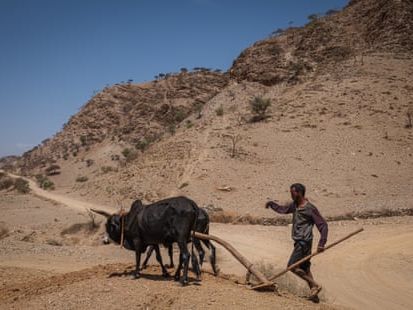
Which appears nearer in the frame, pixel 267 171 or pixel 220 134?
pixel 267 171

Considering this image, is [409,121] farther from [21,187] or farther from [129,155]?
[21,187]

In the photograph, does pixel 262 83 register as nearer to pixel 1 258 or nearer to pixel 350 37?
pixel 350 37

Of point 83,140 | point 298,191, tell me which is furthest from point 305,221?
point 83,140

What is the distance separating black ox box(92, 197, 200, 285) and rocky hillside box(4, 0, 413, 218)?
13.5 m

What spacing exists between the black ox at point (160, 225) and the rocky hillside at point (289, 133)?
13534 millimetres

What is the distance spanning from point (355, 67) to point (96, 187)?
2726 centimetres

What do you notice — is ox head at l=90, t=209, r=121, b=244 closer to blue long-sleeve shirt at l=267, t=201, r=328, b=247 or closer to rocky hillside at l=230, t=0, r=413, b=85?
blue long-sleeve shirt at l=267, t=201, r=328, b=247

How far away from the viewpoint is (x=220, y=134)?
34562 mm

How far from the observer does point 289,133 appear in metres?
33.3

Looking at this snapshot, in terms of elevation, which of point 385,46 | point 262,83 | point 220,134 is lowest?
point 220,134

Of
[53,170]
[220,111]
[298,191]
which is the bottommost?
[298,191]

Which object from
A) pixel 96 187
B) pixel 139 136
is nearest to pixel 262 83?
pixel 139 136

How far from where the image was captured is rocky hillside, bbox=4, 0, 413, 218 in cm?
2611

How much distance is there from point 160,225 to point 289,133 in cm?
2617
